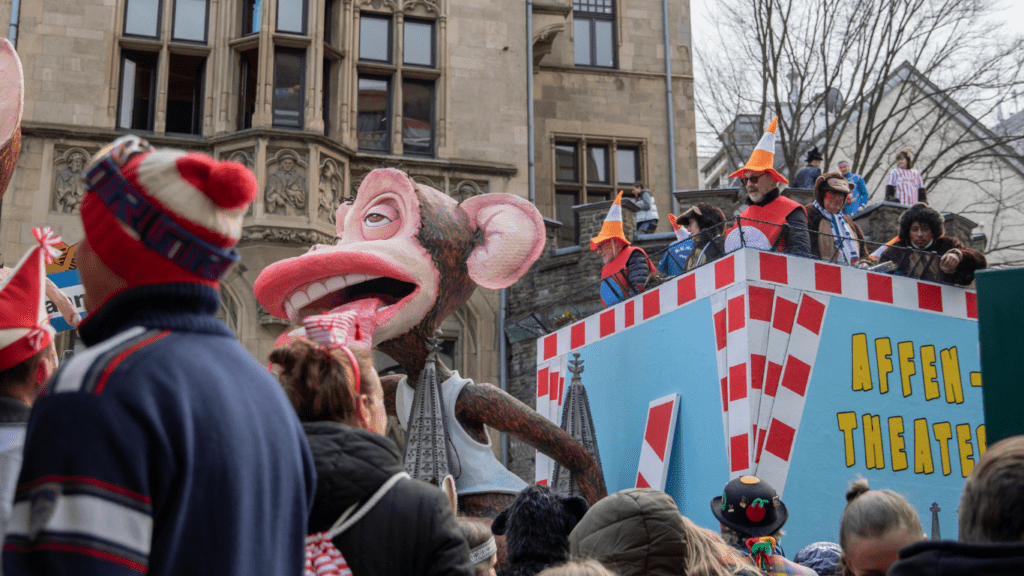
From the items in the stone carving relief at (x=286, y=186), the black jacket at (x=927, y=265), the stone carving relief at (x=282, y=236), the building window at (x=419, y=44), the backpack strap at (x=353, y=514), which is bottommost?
the backpack strap at (x=353, y=514)

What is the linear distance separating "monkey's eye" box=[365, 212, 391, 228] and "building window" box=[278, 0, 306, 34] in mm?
8975

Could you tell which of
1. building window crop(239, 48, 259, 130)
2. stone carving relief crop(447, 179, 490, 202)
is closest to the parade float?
stone carving relief crop(447, 179, 490, 202)

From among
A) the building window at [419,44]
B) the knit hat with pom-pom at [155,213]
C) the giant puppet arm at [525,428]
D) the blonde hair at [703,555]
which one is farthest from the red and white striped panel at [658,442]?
the building window at [419,44]

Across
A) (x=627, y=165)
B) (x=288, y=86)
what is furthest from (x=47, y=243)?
(x=627, y=165)

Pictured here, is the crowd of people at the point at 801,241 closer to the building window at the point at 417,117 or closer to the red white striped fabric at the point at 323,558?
the red white striped fabric at the point at 323,558

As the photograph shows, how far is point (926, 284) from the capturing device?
6.62 m

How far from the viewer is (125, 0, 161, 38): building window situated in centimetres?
1471

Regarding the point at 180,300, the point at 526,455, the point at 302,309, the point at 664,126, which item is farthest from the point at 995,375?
the point at 664,126

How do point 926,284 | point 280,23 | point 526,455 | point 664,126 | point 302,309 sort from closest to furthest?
point 302,309 → point 926,284 → point 526,455 → point 280,23 → point 664,126

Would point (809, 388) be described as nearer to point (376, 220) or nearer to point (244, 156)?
point (376, 220)

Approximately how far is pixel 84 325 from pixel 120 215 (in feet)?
0.59

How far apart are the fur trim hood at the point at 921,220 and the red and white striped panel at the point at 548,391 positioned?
2.57 m

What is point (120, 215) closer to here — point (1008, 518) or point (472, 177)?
point (1008, 518)

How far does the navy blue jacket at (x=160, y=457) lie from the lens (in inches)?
A: 56.6
